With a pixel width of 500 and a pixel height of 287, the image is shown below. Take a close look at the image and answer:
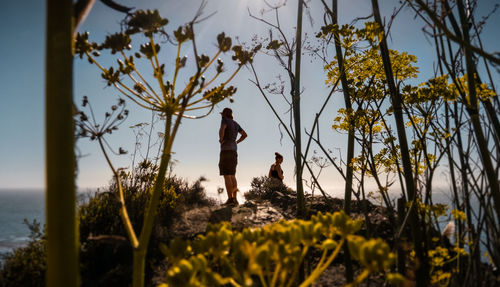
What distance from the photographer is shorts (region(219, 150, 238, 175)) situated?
18.8ft

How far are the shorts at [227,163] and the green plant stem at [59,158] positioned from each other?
490 centimetres

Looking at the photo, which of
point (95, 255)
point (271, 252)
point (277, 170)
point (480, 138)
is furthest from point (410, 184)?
point (277, 170)

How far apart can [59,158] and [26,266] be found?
2525 mm

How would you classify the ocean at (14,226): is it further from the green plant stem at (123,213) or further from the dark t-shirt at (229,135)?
the dark t-shirt at (229,135)

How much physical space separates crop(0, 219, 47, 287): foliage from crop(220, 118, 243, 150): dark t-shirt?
140 inches

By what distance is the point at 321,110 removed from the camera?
75.5 inches

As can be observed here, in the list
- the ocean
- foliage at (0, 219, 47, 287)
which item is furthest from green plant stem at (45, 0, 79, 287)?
the ocean

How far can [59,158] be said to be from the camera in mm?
792

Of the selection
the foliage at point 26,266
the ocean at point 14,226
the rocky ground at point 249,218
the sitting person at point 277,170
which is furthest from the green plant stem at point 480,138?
the sitting person at point 277,170

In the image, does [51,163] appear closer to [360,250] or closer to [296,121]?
[360,250]

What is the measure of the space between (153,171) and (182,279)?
14.7 feet

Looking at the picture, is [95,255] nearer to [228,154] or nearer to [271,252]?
[271,252]

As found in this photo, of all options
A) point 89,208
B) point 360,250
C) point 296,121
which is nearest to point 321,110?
point 296,121

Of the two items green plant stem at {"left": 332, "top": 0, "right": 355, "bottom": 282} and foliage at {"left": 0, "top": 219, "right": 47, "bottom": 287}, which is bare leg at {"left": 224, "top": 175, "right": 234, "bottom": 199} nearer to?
foliage at {"left": 0, "top": 219, "right": 47, "bottom": 287}
